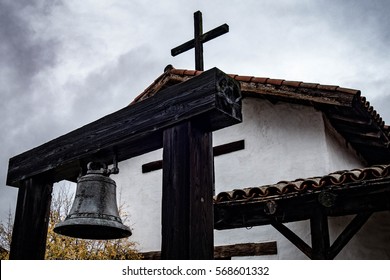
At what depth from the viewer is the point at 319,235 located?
5672 millimetres

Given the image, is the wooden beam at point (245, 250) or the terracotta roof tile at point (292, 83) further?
the wooden beam at point (245, 250)

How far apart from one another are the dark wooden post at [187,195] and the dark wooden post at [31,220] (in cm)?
131

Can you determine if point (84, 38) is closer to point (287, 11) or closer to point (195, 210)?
point (287, 11)

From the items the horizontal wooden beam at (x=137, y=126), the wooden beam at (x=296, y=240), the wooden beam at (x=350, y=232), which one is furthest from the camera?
the wooden beam at (x=296, y=240)

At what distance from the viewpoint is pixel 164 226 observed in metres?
2.61

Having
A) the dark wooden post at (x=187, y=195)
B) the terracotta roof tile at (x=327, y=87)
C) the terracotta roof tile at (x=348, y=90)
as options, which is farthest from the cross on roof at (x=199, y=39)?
the dark wooden post at (x=187, y=195)

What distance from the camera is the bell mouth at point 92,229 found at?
3117mm

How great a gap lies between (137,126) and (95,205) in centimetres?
62

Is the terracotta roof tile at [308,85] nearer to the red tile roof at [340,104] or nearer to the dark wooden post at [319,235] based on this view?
the red tile roof at [340,104]

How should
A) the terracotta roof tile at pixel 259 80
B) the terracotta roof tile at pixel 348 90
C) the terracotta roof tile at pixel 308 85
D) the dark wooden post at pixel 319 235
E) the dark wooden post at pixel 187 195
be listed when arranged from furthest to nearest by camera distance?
the terracotta roof tile at pixel 259 80, the terracotta roof tile at pixel 308 85, the terracotta roof tile at pixel 348 90, the dark wooden post at pixel 319 235, the dark wooden post at pixel 187 195

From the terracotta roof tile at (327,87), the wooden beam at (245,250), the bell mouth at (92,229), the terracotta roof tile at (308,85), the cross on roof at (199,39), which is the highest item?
the cross on roof at (199,39)

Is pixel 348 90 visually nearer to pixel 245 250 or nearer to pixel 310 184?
pixel 310 184

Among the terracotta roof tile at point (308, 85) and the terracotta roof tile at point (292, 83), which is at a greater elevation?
the terracotta roof tile at point (292, 83)

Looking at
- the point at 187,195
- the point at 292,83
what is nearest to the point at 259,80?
the point at 292,83
